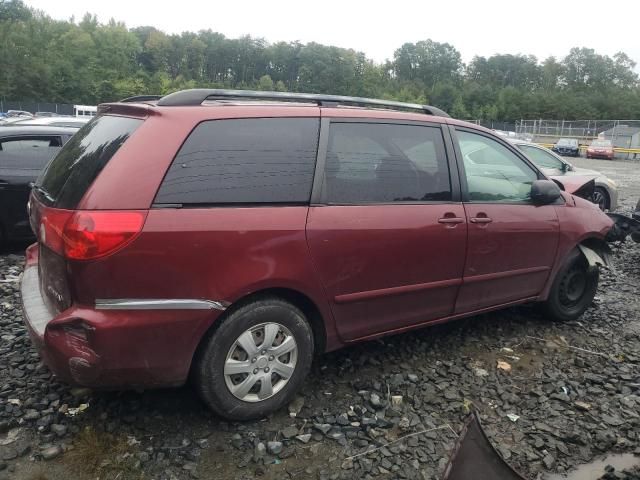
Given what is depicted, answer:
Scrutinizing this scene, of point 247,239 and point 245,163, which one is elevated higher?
point 245,163

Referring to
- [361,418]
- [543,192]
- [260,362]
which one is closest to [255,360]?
[260,362]

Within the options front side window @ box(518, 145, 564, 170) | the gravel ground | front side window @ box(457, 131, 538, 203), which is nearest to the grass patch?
the gravel ground

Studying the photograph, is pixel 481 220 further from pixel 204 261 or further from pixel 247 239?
pixel 204 261

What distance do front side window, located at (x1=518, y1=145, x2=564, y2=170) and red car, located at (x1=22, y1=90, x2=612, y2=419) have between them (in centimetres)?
658

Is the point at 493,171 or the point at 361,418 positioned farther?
the point at 493,171

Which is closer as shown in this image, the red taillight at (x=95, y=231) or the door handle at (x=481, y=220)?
the red taillight at (x=95, y=231)

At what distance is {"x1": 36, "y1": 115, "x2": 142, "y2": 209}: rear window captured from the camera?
2643 mm

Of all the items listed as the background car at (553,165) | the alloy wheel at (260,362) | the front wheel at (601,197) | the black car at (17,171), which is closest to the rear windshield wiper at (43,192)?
the alloy wheel at (260,362)

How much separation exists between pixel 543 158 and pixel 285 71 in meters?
109

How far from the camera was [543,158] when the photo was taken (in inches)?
392

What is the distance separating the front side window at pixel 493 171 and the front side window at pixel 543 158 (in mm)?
5981

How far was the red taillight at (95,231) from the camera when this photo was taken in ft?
8.03

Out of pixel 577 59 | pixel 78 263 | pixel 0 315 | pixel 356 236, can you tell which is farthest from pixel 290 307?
pixel 577 59

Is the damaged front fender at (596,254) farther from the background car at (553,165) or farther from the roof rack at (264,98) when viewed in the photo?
the background car at (553,165)
